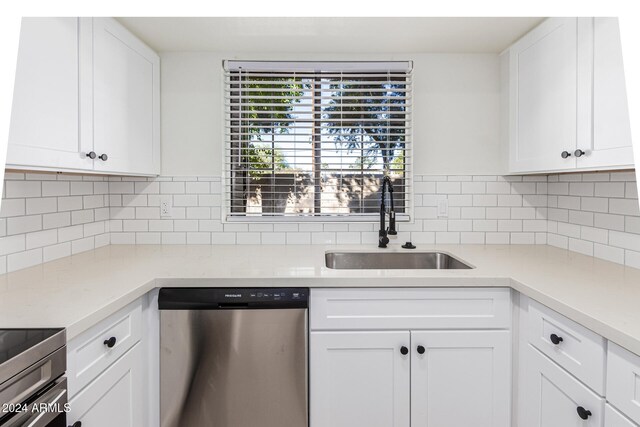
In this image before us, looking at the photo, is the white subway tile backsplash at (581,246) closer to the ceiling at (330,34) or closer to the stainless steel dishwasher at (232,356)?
the ceiling at (330,34)

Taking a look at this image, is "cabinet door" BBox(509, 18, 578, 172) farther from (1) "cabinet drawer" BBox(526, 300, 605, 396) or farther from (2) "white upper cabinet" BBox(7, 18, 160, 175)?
(2) "white upper cabinet" BBox(7, 18, 160, 175)

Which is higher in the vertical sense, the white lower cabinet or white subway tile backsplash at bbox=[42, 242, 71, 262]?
white subway tile backsplash at bbox=[42, 242, 71, 262]

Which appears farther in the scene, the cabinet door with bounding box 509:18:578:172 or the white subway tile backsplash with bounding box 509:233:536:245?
the white subway tile backsplash with bounding box 509:233:536:245

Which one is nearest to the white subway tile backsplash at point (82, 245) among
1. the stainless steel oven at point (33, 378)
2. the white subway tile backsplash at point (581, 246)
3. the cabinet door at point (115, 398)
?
the cabinet door at point (115, 398)

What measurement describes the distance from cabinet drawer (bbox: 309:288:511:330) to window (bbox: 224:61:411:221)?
77 cm

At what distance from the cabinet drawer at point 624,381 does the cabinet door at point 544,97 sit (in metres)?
0.85

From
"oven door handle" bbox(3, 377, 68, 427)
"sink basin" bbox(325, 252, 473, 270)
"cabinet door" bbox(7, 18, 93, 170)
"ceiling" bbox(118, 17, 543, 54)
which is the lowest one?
"oven door handle" bbox(3, 377, 68, 427)

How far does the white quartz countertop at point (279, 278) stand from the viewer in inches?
40.2

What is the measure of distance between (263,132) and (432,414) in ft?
5.36

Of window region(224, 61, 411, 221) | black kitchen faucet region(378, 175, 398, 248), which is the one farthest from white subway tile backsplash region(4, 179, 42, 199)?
black kitchen faucet region(378, 175, 398, 248)

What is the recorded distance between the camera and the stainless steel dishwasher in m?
1.45

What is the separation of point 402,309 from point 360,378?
32 cm

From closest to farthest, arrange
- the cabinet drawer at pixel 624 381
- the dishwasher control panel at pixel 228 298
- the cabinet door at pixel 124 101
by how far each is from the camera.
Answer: the cabinet drawer at pixel 624 381
the dishwasher control panel at pixel 228 298
the cabinet door at pixel 124 101

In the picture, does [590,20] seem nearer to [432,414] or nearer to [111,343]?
[432,414]
